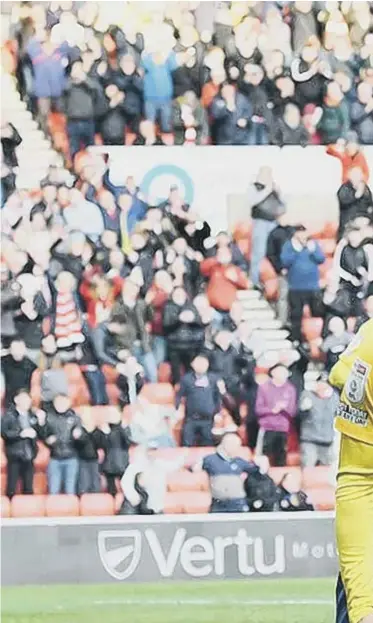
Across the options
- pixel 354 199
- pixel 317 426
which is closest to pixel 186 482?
pixel 317 426

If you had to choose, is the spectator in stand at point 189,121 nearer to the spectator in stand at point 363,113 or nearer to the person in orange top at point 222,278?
the person in orange top at point 222,278

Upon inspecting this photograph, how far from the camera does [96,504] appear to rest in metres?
5.12

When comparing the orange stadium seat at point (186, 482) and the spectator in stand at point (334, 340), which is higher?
the spectator in stand at point (334, 340)

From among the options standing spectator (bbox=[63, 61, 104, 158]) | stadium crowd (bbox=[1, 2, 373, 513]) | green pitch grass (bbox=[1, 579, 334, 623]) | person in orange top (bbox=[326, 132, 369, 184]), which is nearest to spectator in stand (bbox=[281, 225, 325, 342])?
stadium crowd (bbox=[1, 2, 373, 513])

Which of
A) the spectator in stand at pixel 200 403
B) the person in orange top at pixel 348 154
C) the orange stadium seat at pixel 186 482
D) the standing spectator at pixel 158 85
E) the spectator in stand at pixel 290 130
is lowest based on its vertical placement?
the orange stadium seat at pixel 186 482

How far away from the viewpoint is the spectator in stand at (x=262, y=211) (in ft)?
17.0

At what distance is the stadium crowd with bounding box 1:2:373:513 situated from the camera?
5.09 m

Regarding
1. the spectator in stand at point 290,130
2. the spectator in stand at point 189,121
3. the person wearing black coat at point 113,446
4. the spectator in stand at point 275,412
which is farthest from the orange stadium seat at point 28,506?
the spectator in stand at point 290,130

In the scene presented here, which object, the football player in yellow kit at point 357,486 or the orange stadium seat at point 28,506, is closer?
the football player in yellow kit at point 357,486

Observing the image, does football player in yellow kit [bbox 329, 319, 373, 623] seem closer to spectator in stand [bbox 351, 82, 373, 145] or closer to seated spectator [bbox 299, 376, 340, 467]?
seated spectator [bbox 299, 376, 340, 467]

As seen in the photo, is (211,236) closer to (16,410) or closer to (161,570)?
(16,410)

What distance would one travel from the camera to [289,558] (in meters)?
5.20

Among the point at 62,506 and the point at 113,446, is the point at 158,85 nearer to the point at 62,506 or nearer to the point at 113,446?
the point at 113,446

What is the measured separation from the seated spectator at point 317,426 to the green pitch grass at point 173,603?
20.4 inches
